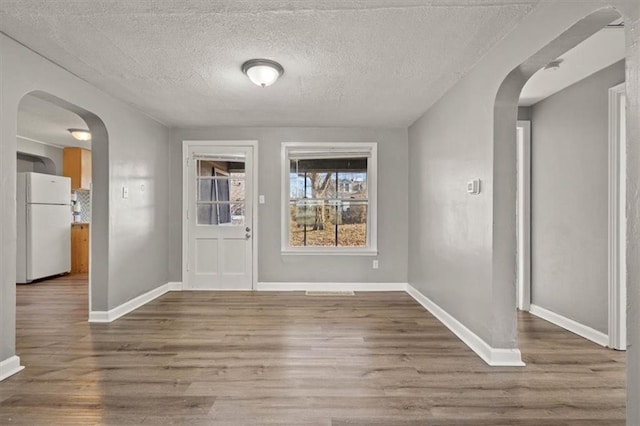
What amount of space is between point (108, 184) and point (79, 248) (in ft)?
13.0

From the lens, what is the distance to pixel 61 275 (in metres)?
6.25

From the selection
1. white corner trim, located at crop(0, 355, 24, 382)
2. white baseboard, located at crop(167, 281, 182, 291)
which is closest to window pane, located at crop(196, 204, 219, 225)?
white baseboard, located at crop(167, 281, 182, 291)

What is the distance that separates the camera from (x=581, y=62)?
2836 mm

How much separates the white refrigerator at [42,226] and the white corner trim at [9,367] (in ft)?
12.8

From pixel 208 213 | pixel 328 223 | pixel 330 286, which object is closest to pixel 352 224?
pixel 328 223

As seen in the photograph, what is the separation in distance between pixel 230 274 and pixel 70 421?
10.5 ft

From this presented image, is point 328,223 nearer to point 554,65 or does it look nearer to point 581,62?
point 554,65

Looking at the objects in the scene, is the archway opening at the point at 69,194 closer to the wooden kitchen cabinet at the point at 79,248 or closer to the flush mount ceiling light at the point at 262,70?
the wooden kitchen cabinet at the point at 79,248

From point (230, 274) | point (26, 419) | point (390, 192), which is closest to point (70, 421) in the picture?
point (26, 419)

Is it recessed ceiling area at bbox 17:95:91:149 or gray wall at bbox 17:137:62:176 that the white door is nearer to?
recessed ceiling area at bbox 17:95:91:149

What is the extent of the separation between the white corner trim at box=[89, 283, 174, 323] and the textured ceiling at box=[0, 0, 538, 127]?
2242 mm

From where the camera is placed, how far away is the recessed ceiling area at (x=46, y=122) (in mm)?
4404

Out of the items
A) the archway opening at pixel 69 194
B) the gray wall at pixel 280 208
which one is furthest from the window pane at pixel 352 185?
the archway opening at pixel 69 194

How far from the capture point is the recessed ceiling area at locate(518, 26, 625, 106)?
2467mm
